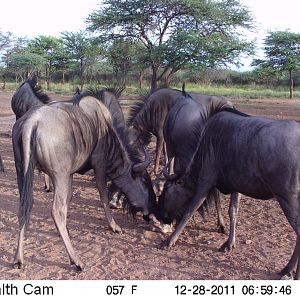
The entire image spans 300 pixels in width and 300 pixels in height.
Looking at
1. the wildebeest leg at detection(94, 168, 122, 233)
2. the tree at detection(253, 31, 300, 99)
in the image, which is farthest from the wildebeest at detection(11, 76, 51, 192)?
the tree at detection(253, 31, 300, 99)

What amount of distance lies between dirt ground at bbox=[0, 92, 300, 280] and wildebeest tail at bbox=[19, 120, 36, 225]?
588 millimetres

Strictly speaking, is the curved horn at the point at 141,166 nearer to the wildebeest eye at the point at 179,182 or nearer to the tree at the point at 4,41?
the wildebeest eye at the point at 179,182

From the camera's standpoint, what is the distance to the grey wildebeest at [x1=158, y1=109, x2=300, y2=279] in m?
3.82

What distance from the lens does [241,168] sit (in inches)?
169

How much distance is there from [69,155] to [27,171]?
0.49m

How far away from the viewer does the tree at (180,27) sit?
21703mm

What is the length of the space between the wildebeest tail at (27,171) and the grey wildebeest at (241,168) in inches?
66.0

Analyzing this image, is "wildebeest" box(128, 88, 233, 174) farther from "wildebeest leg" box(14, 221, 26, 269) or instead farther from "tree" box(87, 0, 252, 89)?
"tree" box(87, 0, 252, 89)

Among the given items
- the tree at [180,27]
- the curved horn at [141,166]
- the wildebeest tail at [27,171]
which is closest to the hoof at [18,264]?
the wildebeest tail at [27,171]

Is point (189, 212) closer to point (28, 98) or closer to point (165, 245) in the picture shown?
point (165, 245)

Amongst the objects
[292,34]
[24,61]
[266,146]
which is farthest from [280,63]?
[266,146]

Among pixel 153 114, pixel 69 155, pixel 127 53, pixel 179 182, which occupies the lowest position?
pixel 179 182

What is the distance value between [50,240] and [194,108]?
2972 mm

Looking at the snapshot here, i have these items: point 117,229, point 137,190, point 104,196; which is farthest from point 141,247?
point 104,196
